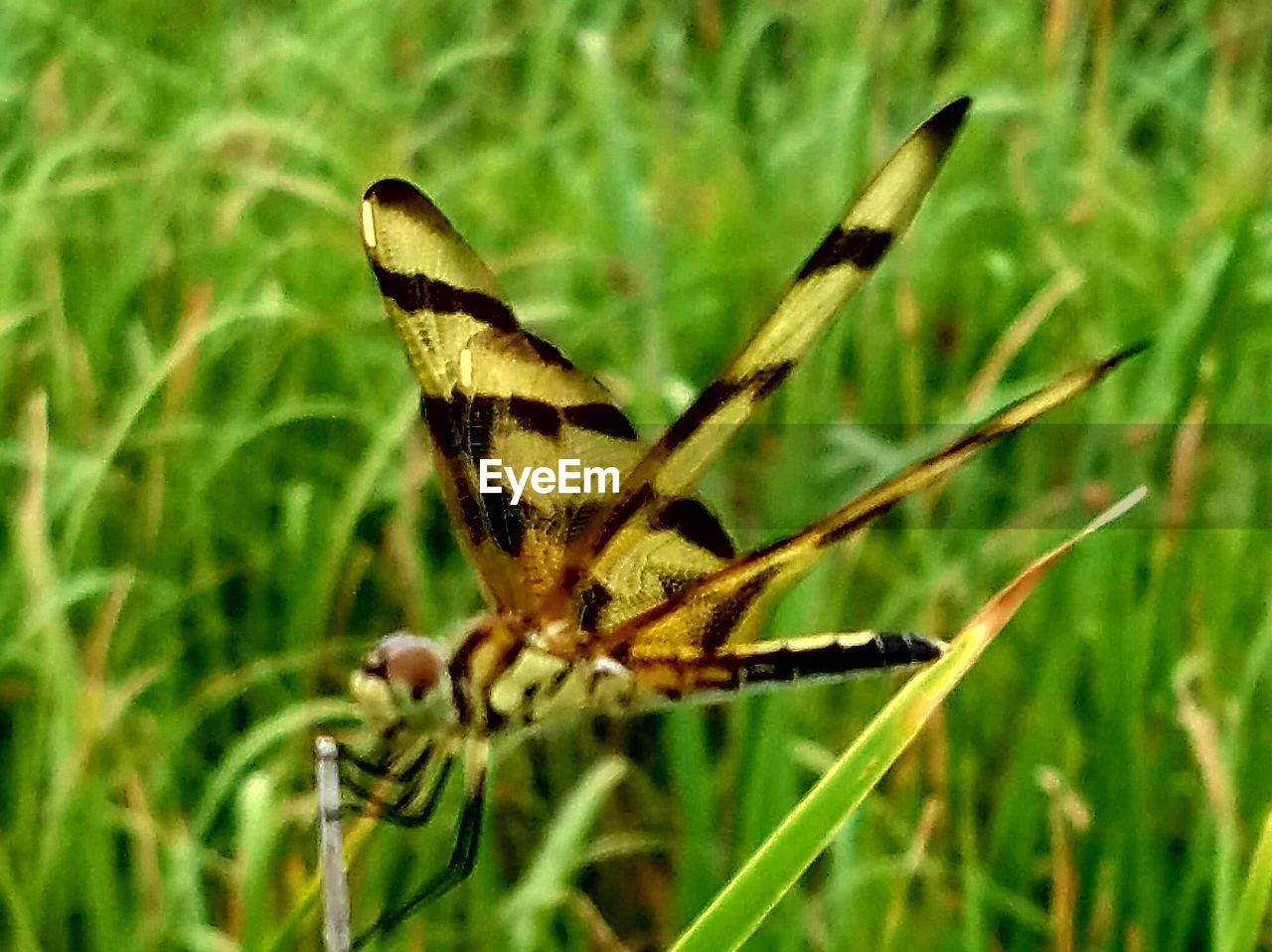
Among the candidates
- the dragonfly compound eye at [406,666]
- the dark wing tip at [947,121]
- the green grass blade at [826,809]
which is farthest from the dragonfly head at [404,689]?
the dark wing tip at [947,121]

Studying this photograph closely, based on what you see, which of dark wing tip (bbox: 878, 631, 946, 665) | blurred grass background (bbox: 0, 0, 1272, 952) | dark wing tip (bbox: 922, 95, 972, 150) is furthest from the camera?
blurred grass background (bbox: 0, 0, 1272, 952)

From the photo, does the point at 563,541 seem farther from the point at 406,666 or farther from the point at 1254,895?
the point at 1254,895

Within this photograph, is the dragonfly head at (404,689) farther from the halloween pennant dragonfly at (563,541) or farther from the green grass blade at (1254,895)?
the green grass blade at (1254,895)

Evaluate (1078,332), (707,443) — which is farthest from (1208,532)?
(707,443)

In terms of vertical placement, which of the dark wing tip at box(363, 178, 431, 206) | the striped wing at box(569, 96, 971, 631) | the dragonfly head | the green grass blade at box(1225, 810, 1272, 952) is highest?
the dark wing tip at box(363, 178, 431, 206)

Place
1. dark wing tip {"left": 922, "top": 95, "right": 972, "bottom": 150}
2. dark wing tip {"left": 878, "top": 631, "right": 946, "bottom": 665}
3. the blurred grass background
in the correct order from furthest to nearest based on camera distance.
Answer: the blurred grass background
dark wing tip {"left": 878, "top": 631, "right": 946, "bottom": 665}
dark wing tip {"left": 922, "top": 95, "right": 972, "bottom": 150}

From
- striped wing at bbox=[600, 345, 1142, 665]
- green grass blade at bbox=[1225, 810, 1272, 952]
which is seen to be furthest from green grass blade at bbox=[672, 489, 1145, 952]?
green grass blade at bbox=[1225, 810, 1272, 952]

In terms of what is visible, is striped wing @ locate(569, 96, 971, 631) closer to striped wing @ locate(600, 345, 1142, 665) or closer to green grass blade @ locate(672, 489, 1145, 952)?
striped wing @ locate(600, 345, 1142, 665)
